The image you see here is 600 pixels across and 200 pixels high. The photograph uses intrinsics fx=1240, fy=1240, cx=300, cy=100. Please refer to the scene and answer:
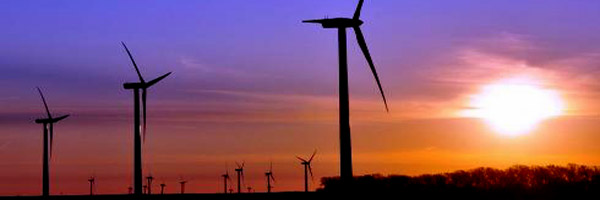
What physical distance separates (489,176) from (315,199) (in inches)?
942

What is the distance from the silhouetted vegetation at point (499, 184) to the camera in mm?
91562

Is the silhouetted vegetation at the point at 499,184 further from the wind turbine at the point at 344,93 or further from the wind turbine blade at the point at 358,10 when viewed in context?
the wind turbine blade at the point at 358,10

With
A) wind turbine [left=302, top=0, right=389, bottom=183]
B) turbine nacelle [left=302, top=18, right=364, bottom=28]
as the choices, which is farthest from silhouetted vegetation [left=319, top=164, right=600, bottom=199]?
Answer: turbine nacelle [left=302, top=18, right=364, bottom=28]

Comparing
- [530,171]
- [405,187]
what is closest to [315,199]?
[405,187]

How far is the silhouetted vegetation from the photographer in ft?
300

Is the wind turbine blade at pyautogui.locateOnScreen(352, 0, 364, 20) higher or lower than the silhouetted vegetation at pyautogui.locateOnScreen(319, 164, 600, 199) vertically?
higher

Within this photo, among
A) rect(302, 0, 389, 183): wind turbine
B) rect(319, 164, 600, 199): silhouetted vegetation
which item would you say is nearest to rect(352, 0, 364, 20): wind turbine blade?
rect(302, 0, 389, 183): wind turbine

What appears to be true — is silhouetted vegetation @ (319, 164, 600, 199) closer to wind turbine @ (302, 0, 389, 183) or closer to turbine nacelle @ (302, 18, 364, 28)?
wind turbine @ (302, 0, 389, 183)

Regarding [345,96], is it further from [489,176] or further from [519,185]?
[489,176]

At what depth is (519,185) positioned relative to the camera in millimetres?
96125

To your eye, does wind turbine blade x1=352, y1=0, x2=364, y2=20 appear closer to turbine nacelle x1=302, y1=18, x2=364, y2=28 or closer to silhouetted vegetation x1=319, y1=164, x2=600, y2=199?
turbine nacelle x1=302, y1=18, x2=364, y2=28

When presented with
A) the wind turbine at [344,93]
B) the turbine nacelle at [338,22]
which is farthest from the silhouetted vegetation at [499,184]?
the turbine nacelle at [338,22]

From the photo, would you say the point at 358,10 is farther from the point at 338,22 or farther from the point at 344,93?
the point at 344,93

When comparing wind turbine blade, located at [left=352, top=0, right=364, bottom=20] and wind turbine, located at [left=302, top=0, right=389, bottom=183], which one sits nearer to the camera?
wind turbine, located at [left=302, top=0, right=389, bottom=183]
